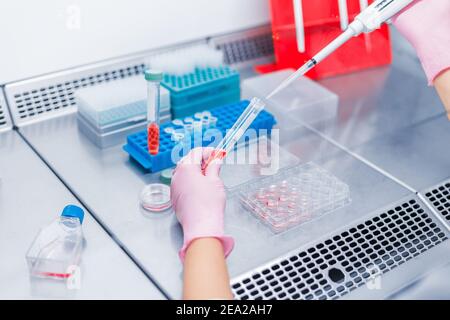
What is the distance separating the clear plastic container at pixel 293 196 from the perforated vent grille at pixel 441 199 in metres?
0.22

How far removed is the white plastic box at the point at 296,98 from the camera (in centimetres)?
154

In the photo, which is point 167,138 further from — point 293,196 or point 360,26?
point 360,26

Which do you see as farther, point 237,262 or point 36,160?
point 36,160

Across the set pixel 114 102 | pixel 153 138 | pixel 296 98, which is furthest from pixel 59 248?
pixel 296 98

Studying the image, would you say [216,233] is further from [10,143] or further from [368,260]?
[10,143]

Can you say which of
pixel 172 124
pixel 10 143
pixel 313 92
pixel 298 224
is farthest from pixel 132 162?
pixel 313 92

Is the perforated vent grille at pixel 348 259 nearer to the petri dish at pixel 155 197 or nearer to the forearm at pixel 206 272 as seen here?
the forearm at pixel 206 272

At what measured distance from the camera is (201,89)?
4.86 feet

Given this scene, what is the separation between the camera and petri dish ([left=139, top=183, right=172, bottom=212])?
118cm

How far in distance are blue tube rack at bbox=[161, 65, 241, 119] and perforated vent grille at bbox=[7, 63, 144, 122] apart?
0.76 ft

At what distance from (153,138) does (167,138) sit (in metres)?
0.05

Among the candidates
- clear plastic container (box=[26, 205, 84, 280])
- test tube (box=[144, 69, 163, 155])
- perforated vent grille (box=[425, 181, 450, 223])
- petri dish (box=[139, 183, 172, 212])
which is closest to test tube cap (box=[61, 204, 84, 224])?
clear plastic container (box=[26, 205, 84, 280])

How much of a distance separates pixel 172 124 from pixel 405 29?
2.25 ft
